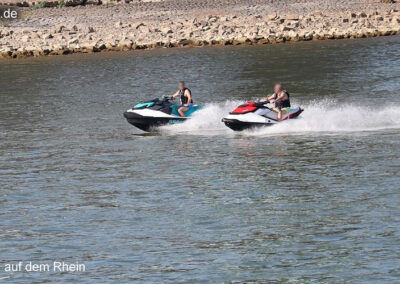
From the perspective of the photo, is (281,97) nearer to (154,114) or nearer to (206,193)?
(154,114)

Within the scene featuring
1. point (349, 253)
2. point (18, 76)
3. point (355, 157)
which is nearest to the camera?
point (349, 253)

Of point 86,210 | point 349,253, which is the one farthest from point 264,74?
point 349,253

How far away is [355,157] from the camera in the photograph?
2108 centimetres

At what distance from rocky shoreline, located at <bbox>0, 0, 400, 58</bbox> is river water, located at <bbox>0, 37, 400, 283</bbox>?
26.8m

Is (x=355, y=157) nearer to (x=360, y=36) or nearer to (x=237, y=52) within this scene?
(x=237, y=52)

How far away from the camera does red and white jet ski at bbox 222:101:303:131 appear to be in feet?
81.1

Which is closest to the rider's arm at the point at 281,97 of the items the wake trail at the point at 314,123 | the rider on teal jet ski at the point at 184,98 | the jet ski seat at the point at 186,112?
the wake trail at the point at 314,123

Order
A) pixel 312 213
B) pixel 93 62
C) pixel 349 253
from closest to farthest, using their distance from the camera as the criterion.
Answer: pixel 349 253, pixel 312 213, pixel 93 62

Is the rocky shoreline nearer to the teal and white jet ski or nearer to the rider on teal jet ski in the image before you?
the rider on teal jet ski

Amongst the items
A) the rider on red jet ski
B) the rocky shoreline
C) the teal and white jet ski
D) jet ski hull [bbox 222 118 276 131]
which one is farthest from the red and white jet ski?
the rocky shoreline

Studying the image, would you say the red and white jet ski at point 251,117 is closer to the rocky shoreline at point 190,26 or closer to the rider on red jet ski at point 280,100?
the rider on red jet ski at point 280,100

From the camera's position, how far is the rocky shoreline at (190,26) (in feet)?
207

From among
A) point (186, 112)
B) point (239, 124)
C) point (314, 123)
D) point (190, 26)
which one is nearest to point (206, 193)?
point (239, 124)

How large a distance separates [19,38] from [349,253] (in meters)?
56.2
